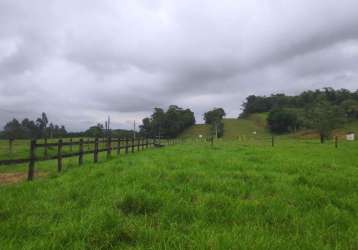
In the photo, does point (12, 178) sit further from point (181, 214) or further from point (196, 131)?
point (196, 131)

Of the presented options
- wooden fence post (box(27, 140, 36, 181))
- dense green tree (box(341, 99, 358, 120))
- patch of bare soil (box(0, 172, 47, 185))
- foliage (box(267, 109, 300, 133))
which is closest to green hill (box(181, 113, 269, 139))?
foliage (box(267, 109, 300, 133))

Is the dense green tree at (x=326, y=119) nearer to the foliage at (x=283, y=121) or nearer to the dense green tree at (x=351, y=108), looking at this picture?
the dense green tree at (x=351, y=108)

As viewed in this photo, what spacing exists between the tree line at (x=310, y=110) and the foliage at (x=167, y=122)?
36626mm

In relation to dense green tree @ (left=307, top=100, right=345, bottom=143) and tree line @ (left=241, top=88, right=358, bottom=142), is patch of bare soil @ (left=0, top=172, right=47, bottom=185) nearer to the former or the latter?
tree line @ (left=241, top=88, right=358, bottom=142)

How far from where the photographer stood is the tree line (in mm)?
59106

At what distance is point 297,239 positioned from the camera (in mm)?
3783

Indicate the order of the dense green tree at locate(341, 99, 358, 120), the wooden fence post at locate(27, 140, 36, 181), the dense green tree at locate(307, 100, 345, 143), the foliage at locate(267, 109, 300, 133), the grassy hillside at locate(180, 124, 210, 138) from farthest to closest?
the grassy hillside at locate(180, 124, 210, 138)
the foliage at locate(267, 109, 300, 133)
the dense green tree at locate(341, 99, 358, 120)
the dense green tree at locate(307, 100, 345, 143)
the wooden fence post at locate(27, 140, 36, 181)

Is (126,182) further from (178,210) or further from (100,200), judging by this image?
(178,210)

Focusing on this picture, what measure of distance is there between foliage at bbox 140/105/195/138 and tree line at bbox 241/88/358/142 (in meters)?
36.6

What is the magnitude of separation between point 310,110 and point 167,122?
66.7m

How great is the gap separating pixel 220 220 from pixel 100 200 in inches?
86.6

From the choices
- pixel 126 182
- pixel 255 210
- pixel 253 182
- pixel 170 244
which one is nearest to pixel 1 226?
pixel 170 244

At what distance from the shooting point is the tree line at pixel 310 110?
59.1 metres

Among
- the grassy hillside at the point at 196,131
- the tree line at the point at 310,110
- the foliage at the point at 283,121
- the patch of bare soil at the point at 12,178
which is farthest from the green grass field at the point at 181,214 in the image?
the grassy hillside at the point at 196,131
